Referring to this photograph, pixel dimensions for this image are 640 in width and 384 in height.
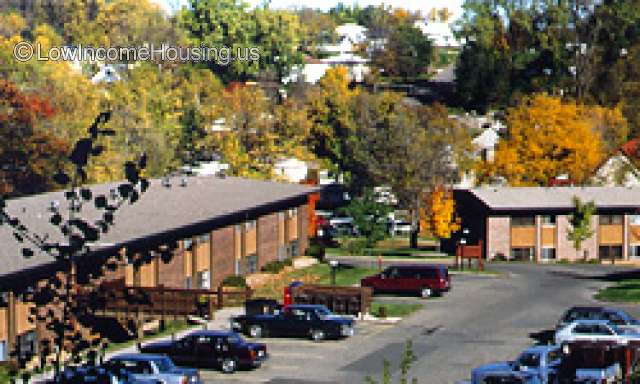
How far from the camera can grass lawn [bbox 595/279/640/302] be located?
57.9m

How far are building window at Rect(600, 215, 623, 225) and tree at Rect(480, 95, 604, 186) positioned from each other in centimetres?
1451

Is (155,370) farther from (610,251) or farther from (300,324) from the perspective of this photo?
(610,251)

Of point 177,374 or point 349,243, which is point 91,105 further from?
point 177,374

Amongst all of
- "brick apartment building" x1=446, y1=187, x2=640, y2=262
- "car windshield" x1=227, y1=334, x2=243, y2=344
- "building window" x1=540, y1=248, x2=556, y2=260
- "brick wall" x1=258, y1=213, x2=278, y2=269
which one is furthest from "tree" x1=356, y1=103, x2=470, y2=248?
"car windshield" x1=227, y1=334, x2=243, y2=344

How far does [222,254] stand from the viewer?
62.4 meters

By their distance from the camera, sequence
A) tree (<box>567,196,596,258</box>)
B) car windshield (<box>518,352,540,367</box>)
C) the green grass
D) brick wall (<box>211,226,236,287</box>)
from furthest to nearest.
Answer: tree (<box>567,196,596,258</box>), brick wall (<box>211,226,236,287</box>), the green grass, car windshield (<box>518,352,540,367</box>)

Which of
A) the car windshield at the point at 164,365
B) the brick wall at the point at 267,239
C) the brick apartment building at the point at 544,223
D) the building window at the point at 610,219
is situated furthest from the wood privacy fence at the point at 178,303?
the building window at the point at 610,219

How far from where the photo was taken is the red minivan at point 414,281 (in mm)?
58562

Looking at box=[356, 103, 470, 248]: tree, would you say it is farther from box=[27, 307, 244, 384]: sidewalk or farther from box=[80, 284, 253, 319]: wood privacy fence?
box=[27, 307, 244, 384]: sidewalk

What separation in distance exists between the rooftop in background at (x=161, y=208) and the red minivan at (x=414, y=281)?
9.11m

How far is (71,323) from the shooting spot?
12.4 metres

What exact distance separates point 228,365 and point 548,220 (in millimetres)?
→ 45158

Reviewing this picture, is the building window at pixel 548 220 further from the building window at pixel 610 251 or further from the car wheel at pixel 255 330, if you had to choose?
the car wheel at pixel 255 330

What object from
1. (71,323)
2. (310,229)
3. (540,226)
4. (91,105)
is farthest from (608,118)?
(71,323)
